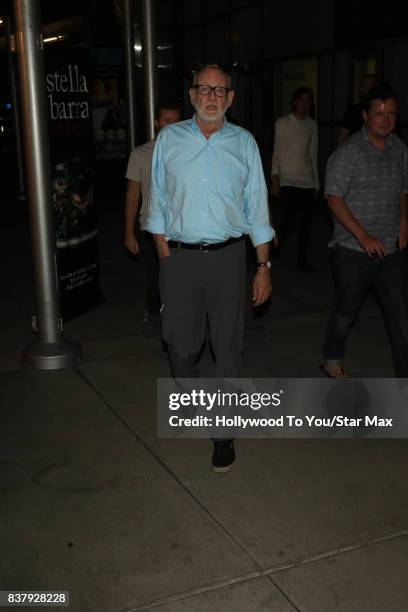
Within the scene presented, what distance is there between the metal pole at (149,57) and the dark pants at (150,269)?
52.5 inches

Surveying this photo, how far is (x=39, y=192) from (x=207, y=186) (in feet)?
6.51

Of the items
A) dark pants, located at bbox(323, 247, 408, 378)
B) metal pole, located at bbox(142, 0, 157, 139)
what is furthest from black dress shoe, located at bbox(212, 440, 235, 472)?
metal pole, located at bbox(142, 0, 157, 139)

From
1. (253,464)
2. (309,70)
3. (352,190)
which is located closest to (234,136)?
(352,190)

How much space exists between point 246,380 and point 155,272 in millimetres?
1375

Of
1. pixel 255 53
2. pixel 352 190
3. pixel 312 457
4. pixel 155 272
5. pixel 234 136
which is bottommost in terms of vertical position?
pixel 312 457

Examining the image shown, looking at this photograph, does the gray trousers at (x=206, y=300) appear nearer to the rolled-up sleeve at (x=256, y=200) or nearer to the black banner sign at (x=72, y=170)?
the rolled-up sleeve at (x=256, y=200)

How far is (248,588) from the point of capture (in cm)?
303

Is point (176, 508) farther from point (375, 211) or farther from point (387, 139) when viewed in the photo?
point (387, 139)

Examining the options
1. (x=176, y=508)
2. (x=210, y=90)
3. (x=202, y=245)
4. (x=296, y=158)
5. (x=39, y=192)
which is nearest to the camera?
(x=176, y=508)

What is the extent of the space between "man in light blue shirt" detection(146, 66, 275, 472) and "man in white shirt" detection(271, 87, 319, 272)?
14.7 feet

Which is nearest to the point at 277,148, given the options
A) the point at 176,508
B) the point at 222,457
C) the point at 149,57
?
the point at 149,57

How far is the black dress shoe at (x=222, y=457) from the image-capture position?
Answer: 405 centimetres

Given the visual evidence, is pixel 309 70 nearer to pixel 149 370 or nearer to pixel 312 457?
pixel 149 370

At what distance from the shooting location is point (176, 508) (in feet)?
12.0
